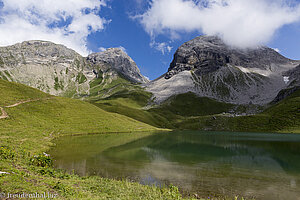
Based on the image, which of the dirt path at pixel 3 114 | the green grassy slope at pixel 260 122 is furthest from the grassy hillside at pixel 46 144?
the green grassy slope at pixel 260 122

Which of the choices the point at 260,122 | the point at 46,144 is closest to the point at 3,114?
the point at 46,144

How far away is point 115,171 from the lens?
2583 cm

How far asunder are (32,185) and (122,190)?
7603mm

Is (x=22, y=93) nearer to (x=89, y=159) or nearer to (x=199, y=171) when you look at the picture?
(x=89, y=159)

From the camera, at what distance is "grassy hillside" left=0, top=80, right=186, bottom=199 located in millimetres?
14641

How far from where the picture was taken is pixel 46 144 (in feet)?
140

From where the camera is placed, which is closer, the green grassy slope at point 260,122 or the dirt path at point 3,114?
the dirt path at point 3,114

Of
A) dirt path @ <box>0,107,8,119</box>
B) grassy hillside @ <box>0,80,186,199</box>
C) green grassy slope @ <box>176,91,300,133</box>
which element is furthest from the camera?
green grassy slope @ <box>176,91,300,133</box>

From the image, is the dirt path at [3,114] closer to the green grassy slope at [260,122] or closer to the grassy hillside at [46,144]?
the grassy hillside at [46,144]

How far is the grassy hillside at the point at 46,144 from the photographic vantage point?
14.6m

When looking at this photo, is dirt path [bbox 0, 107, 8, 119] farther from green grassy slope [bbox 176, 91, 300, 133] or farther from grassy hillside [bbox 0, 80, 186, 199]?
green grassy slope [bbox 176, 91, 300, 133]

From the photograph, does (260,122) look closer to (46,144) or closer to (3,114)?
(46,144)

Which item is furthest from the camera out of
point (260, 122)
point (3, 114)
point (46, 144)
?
point (260, 122)

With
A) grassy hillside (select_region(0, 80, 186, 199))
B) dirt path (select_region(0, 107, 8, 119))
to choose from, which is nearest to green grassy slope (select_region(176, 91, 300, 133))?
grassy hillside (select_region(0, 80, 186, 199))
